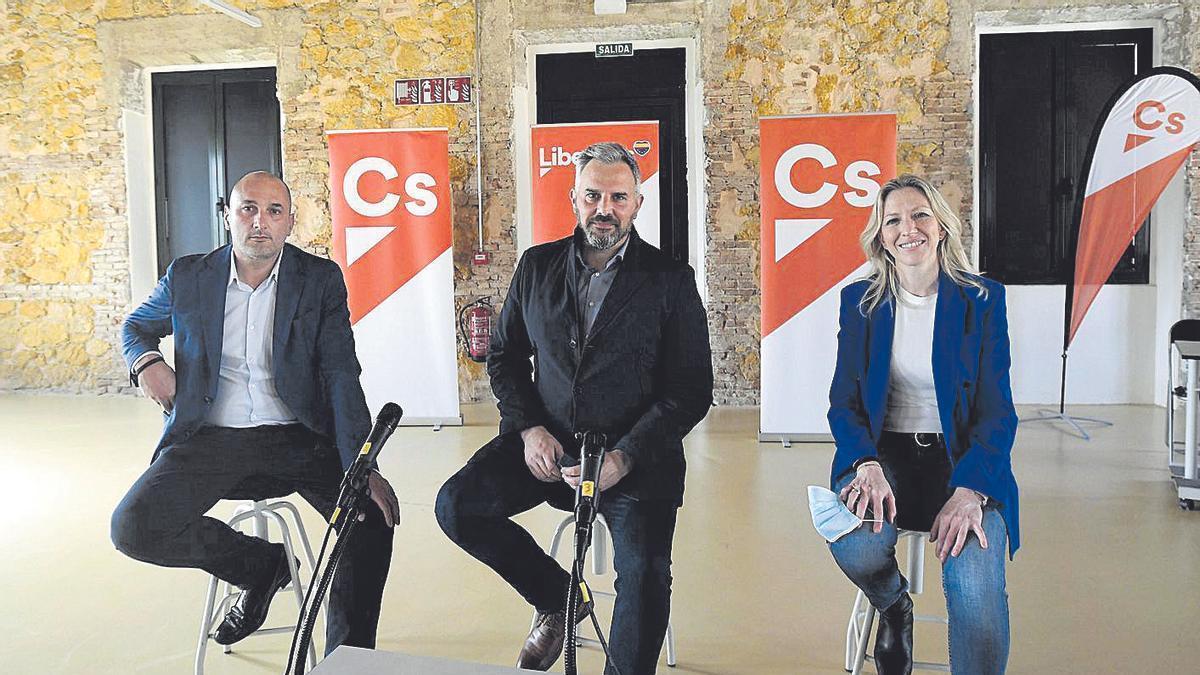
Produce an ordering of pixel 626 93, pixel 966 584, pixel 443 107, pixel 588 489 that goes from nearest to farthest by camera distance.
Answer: pixel 588 489 < pixel 966 584 < pixel 443 107 < pixel 626 93

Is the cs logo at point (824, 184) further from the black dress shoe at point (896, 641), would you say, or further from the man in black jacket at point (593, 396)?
the black dress shoe at point (896, 641)

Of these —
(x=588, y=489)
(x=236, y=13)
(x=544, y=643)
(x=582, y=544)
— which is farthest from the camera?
(x=236, y=13)

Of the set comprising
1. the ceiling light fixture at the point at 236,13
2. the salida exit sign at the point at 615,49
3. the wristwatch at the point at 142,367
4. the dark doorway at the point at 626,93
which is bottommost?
the wristwatch at the point at 142,367

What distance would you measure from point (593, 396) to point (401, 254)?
160 inches

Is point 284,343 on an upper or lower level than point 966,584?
upper

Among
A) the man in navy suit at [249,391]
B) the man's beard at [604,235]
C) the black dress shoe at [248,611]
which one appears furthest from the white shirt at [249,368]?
the man's beard at [604,235]

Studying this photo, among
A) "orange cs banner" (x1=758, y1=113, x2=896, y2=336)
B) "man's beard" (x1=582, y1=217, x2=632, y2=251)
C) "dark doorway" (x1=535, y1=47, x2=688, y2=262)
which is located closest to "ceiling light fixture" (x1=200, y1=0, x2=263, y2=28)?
"dark doorway" (x1=535, y1=47, x2=688, y2=262)

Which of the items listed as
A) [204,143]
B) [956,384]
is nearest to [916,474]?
[956,384]

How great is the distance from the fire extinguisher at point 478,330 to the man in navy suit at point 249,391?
14.8 ft

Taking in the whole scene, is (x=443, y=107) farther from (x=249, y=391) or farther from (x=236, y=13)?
(x=249, y=391)

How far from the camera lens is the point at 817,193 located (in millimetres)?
5719

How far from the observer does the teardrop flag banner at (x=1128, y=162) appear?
5.55m

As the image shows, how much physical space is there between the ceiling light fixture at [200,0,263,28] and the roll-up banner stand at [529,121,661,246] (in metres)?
2.50

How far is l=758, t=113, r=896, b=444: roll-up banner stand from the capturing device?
571 centimetres
